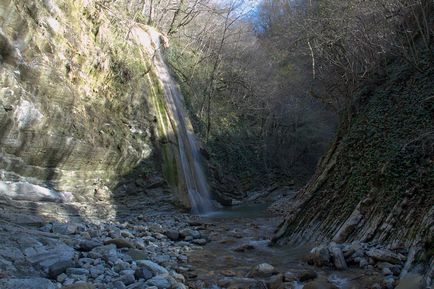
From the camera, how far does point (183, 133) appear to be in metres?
14.9

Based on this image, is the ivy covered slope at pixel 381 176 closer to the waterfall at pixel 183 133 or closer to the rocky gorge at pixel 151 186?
the rocky gorge at pixel 151 186

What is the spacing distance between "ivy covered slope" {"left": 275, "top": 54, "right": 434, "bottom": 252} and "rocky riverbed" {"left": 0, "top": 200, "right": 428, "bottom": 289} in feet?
1.45

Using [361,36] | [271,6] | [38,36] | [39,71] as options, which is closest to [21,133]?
[39,71]

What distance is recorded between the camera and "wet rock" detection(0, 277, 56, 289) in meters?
3.90

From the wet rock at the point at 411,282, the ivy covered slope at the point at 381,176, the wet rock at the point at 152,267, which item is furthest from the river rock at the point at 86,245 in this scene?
the wet rock at the point at 411,282

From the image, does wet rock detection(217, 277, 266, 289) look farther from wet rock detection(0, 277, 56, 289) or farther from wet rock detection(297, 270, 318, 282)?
wet rock detection(0, 277, 56, 289)

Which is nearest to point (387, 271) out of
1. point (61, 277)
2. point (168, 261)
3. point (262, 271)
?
point (262, 271)

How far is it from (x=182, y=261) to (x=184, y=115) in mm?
9807

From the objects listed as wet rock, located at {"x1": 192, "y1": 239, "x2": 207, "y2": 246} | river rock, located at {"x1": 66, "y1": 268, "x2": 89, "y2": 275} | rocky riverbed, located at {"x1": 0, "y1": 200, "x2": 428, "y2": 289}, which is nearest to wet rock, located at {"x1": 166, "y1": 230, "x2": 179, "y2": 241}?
rocky riverbed, located at {"x1": 0, "y1": 200, "x2": 428, "y2": 289}

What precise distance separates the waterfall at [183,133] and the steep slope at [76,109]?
1.65 ft

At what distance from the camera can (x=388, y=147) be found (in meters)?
7.29

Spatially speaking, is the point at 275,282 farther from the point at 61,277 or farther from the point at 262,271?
the point at 61,277

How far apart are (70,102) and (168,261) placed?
592cm

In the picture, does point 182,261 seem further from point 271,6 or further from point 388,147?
point 271,6
